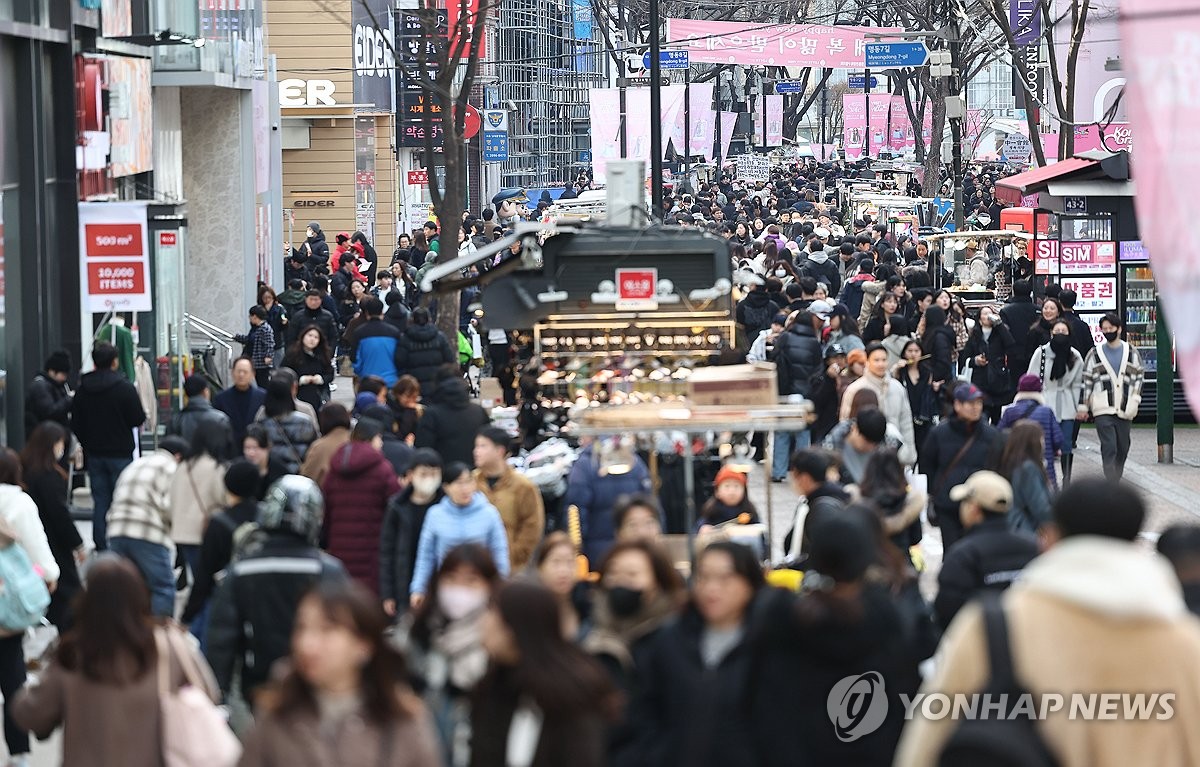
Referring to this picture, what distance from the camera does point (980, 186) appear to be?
63.8m

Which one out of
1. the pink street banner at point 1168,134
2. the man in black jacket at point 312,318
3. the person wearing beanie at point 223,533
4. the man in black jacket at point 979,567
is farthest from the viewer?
the man in black jacket at point 312,318

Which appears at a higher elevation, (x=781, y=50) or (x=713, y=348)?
(x=781, y=50)

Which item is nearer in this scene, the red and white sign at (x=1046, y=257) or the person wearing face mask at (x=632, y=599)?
the person wearing face mask at (x=632, y=599)

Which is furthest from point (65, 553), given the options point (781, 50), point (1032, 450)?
point (781, 50)

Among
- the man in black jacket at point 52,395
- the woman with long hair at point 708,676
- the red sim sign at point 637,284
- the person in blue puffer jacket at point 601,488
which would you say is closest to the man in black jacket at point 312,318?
the red sim sign at point 637,284

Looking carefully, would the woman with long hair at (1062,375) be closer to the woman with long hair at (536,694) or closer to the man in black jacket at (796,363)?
the man in black jacket at (796,363)

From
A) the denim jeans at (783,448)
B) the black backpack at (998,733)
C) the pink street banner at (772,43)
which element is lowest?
the denim jeans at (783,448)

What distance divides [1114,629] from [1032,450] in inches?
223

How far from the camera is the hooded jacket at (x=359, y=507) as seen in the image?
10.5 metres

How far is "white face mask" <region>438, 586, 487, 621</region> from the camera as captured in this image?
21.8 ft

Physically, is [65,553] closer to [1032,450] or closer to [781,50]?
[1032,450]

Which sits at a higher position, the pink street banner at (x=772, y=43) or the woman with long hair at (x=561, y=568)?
the pink street banner at (x=772, y=43)

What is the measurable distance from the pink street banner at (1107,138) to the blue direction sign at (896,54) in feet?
20.2

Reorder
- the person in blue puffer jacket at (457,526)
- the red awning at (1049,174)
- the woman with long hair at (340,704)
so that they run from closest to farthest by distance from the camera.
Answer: the woman with long hair at (340,704)
the person in blue puffer jacket at (457,526)
the red awning at (1049,174)
